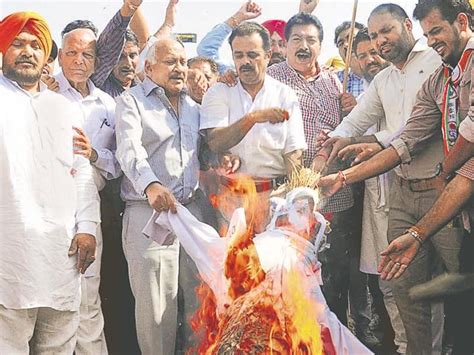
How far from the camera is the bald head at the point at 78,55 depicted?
386cm

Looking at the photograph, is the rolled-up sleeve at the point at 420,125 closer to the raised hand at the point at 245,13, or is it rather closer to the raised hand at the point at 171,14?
the raised hand at the point at 245,13

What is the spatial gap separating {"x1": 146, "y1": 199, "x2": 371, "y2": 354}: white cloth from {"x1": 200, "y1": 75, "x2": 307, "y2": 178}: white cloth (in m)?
0.28

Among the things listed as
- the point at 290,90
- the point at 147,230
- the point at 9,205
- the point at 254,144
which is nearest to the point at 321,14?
the point at 290,90

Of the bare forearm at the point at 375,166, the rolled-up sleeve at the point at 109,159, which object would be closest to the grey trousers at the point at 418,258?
the bare forearm at the point at 375,166

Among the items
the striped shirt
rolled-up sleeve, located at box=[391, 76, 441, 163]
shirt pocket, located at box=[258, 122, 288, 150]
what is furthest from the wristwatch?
shirt pocket, located at box=[258, 122, 288, 150]

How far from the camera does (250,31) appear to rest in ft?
12.8

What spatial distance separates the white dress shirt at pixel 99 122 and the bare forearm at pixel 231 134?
515mm

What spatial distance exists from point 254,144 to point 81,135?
862 mm

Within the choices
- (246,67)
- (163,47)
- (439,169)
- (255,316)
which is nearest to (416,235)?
(439,169)

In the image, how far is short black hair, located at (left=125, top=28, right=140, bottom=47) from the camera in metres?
3.97

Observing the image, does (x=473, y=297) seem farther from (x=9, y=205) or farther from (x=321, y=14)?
(x=9, y=205)

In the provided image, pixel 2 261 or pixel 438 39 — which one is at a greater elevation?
pixel 438 39

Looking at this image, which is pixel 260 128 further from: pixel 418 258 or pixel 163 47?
pixel 418 258

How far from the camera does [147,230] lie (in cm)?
381
